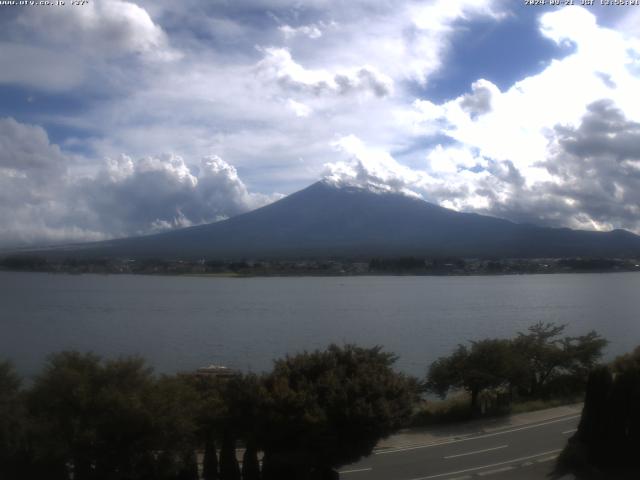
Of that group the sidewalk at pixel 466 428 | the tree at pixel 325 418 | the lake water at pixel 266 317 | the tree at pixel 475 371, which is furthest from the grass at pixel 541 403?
the tree at pixel 325 418

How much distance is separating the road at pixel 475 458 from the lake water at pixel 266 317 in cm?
888

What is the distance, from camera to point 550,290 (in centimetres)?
6675

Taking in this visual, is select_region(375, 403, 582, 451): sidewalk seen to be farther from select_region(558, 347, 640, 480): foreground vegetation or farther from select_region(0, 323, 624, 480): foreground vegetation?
select_region(558, 347, 640, 480): foreground vegetation

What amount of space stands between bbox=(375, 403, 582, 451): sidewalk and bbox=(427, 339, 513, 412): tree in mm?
1318

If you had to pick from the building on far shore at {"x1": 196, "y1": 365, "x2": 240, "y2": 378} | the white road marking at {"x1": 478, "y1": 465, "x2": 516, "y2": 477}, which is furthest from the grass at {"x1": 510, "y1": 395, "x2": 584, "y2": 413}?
the building on far shore at {"x1": 196, "y1": 365, "x2": 240, "y2": 378}

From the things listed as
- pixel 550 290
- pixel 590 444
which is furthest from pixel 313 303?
pixel 590 444

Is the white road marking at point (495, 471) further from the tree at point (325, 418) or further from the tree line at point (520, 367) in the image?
the tree line at point (520, 367)

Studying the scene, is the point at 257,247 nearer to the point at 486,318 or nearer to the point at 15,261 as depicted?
the point at 15,261

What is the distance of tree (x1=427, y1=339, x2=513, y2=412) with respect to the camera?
16.0 meters

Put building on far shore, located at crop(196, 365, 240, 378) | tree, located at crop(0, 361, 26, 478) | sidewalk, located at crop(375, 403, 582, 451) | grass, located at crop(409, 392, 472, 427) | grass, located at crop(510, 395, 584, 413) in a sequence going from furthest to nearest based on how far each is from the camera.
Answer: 1. grass, located at crop(510, 395, 584, 413)
2. grass, located at crop(409, 392, 472, 427)
3. sidewalk, located at crop(375, 403, 582, 451)
4. building on far shore, located at crop(196, 365, 240, 378)
5. tree, located at crop(0, 361, 26, 478)

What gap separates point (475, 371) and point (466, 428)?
2.52 m

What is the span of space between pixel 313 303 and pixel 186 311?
1006cm

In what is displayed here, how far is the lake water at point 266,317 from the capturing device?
26938mm

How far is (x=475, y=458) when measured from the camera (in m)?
11.1
